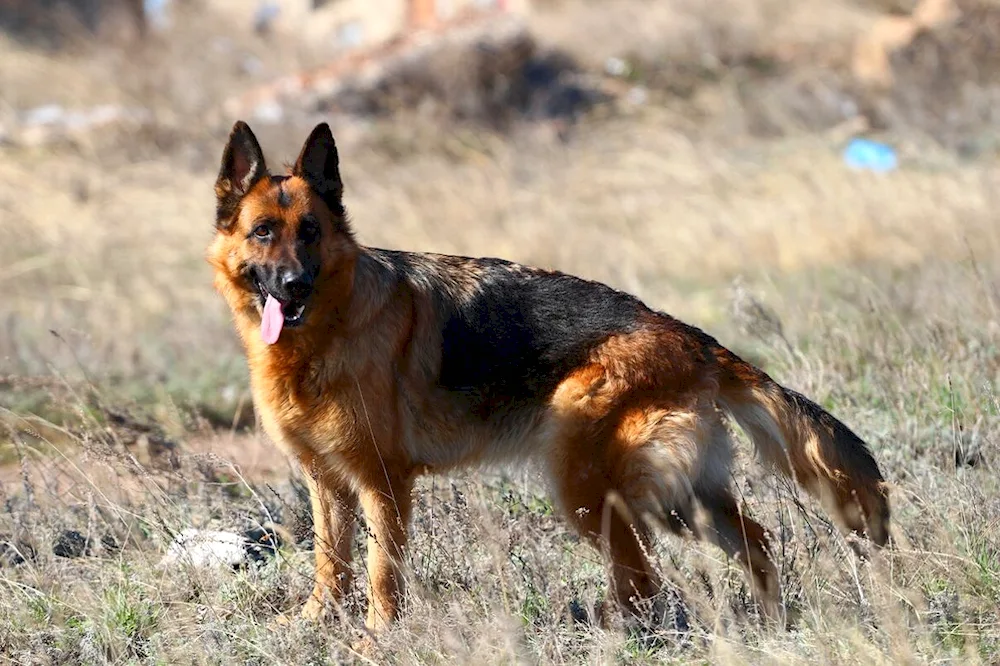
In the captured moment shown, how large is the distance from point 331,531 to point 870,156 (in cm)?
971

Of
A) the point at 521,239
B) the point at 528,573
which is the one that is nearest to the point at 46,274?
the point at 521,239

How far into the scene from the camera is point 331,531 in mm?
5152

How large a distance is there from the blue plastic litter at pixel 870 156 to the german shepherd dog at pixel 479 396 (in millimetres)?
8212

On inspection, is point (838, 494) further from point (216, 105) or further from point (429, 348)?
point (216, 105)

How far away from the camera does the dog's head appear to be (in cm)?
479

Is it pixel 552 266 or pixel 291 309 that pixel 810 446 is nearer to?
pixel 291 309

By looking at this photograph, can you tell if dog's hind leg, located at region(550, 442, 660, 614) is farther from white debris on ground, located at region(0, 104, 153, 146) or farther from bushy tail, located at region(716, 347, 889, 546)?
white debris on ground, located at region(0, 104, 153, 146)

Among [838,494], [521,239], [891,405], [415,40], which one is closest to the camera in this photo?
[838,494]

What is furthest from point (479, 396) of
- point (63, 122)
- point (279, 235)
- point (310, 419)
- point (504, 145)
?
point (63, 122)

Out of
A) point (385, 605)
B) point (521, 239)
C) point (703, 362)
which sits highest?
point (703, 362)

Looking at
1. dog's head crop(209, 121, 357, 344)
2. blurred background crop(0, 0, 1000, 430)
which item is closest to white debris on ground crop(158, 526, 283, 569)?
dog's head crop(209, 121, 357, 344)

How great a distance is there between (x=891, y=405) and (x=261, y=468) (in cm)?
360

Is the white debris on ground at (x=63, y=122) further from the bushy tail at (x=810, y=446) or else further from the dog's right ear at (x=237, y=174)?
the bushy tail at (x=810, y=446)

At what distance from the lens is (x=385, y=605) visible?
475cm
